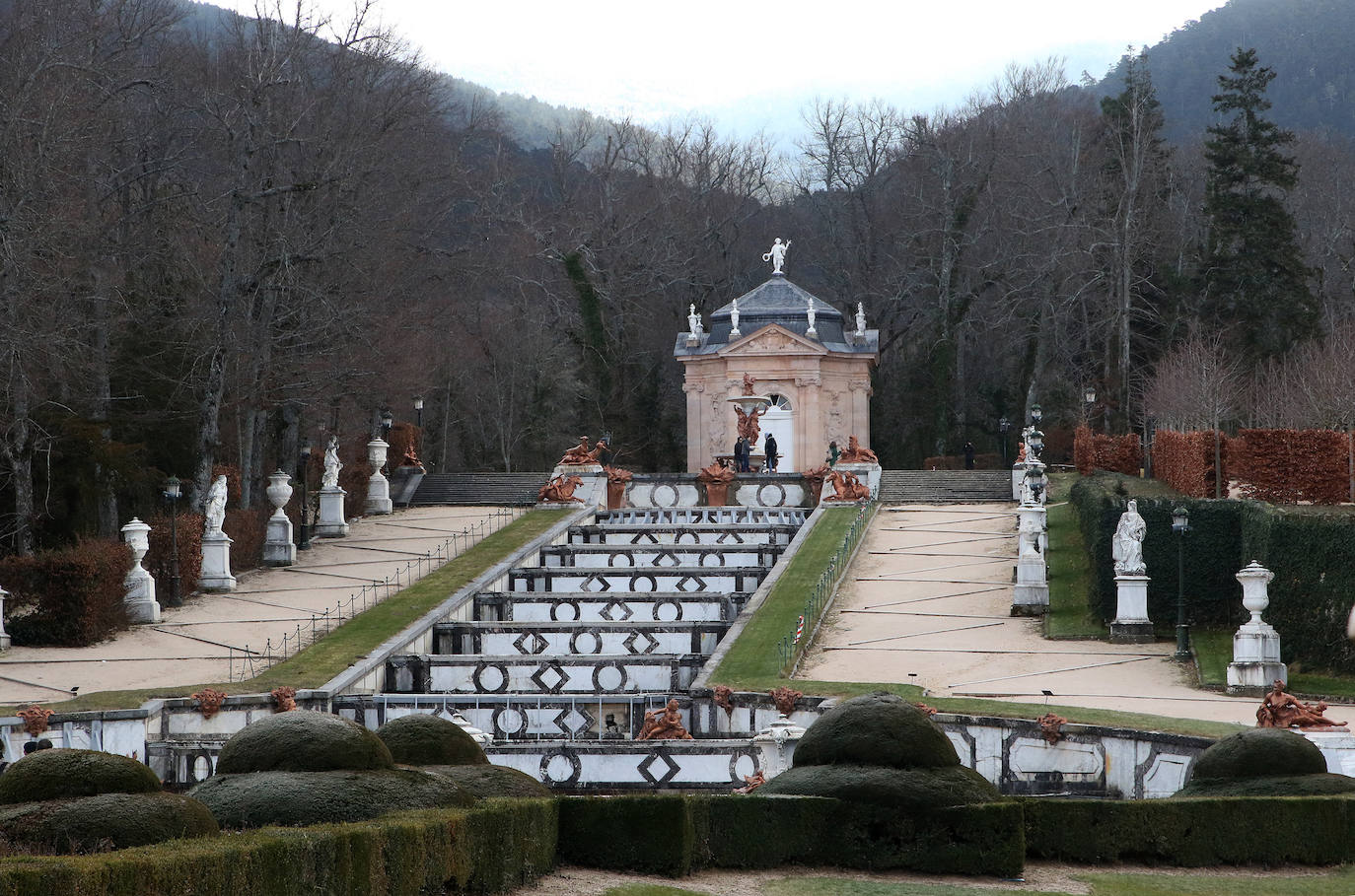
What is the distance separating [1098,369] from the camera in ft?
222

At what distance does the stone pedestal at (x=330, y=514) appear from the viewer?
137 feet

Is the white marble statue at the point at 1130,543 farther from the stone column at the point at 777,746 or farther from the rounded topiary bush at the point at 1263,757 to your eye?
the rounded topiary bush at the point at 1263,757

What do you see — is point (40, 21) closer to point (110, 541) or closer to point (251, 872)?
point (110, 541)

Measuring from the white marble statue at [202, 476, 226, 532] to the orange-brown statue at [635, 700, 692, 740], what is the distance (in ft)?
46.5

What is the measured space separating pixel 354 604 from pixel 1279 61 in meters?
95.5

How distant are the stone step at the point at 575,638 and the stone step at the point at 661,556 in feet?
22.0

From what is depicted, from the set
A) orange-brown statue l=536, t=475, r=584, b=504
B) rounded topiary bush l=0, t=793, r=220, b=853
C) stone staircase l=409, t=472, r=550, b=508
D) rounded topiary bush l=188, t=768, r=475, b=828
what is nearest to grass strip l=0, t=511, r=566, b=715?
orange-brown statue l=536, t=475, r=584, b=504

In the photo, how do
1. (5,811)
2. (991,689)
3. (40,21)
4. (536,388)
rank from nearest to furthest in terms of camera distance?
(5,811), (991,689), (40,21), (536,388)

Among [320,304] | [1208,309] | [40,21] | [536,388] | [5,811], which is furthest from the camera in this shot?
[536,388]

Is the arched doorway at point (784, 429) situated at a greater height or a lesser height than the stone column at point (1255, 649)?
greater

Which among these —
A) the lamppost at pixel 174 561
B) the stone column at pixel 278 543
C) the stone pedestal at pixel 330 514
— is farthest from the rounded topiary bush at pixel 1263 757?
the stone pedestal at pixel 330 514

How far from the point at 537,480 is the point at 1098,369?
27547mm

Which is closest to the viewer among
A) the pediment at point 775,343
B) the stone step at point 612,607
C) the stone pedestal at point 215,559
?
the stone step at point 612,607

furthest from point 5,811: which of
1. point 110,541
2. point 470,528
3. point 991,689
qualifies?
point 470,528
